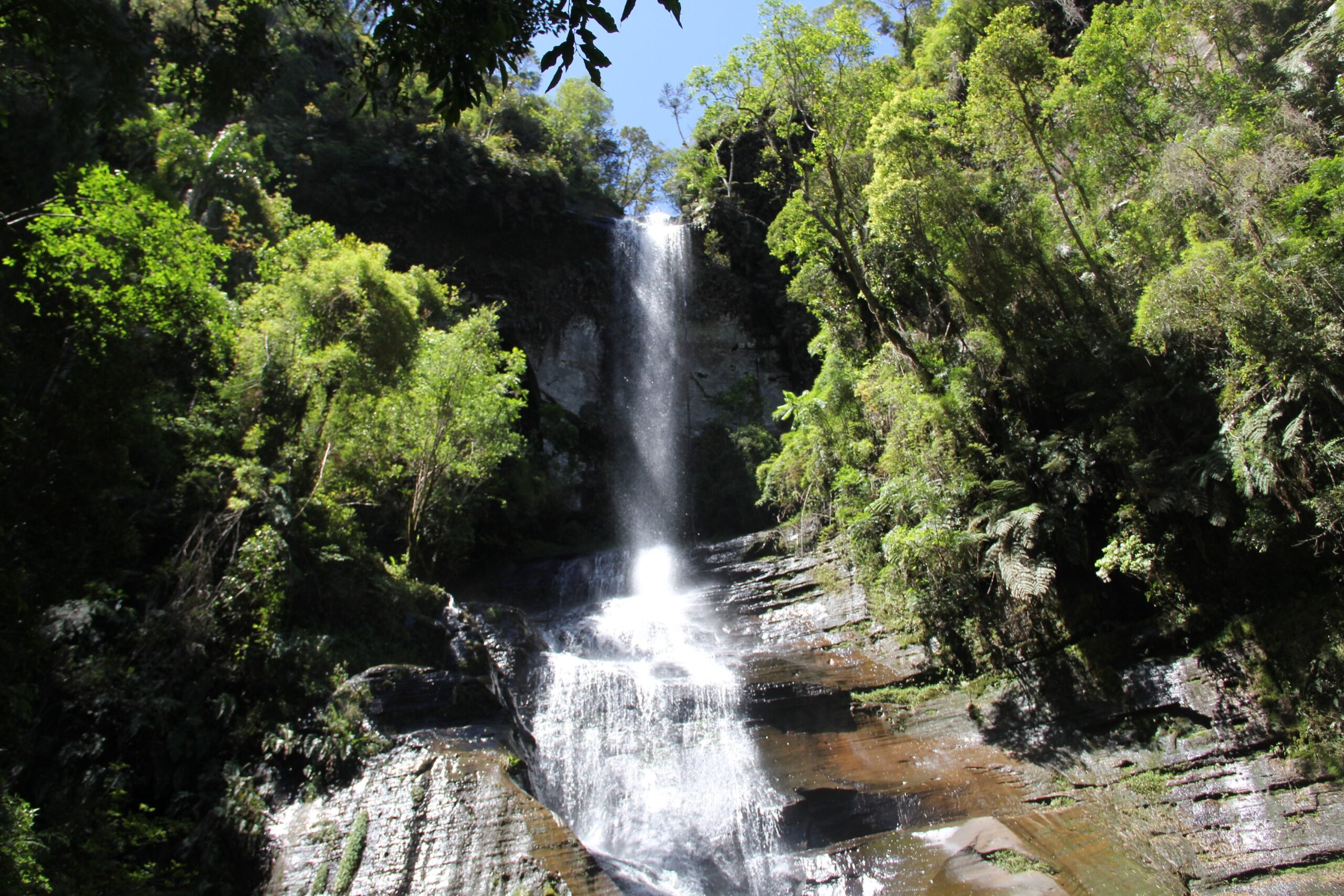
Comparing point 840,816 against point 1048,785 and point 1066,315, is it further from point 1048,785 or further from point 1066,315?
point 1066,315

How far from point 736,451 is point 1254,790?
52.5ft

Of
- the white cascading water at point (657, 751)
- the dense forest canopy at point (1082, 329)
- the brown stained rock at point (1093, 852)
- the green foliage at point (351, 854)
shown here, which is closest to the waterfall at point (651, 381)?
the white cascading water at point (657, 751)

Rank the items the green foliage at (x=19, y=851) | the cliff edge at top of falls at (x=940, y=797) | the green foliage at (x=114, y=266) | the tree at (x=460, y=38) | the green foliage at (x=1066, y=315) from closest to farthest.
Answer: the tree at (x=460, y=38) < the green foliage at (x=19, y=851) < the cliff edge at top of falls at (x=940, y=797) < the green foliage at (x=1066, y=315) < the green foliage at (x=114, y=266)

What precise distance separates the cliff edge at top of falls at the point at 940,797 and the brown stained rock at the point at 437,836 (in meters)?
0.02

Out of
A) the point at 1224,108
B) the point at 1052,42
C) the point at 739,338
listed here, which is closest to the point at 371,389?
the point at 1224,108

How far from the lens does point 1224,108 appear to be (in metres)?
10.0

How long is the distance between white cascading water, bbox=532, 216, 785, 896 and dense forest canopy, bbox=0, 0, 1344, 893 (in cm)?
243

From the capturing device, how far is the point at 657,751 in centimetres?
930

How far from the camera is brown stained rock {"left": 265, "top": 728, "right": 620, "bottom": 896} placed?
20.6ft

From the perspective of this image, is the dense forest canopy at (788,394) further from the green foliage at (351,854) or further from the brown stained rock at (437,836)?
the green foliage at (351,854)

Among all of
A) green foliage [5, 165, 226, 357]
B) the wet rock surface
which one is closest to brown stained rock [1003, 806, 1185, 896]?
the wet rock surface

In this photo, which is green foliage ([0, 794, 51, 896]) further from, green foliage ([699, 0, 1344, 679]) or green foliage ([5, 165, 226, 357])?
green foliage ([699, 0, 1344, 679])

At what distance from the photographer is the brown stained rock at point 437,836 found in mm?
6270

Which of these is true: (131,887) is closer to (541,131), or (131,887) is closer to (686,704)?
(686,704)
